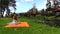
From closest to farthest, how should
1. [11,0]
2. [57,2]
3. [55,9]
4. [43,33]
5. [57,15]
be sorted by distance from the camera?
[43,33] < [57,15] < [55,9] < [57,2] < [11,0]

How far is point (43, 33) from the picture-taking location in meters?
12.4

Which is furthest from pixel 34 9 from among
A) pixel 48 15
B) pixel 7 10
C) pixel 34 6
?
pixel 7 10

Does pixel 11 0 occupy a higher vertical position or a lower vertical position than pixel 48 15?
higher

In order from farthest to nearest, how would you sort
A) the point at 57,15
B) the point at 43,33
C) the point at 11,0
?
the point at 11,0, the point at 57,15, the point at 43,33

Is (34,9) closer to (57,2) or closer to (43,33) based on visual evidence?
(57,2)

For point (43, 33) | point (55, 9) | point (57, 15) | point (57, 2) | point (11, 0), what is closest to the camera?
point (43, 33)

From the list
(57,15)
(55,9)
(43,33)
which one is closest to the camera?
(43,33)

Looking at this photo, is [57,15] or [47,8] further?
[47,8]

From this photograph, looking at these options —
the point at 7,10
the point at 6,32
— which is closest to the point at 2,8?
the point at 7,10

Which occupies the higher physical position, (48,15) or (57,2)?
(57,2)

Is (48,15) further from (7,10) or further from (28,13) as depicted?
(7,10)

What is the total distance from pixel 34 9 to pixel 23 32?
54.5 ft

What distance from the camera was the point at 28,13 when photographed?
28859 millimetres

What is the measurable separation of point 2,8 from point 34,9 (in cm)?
554
